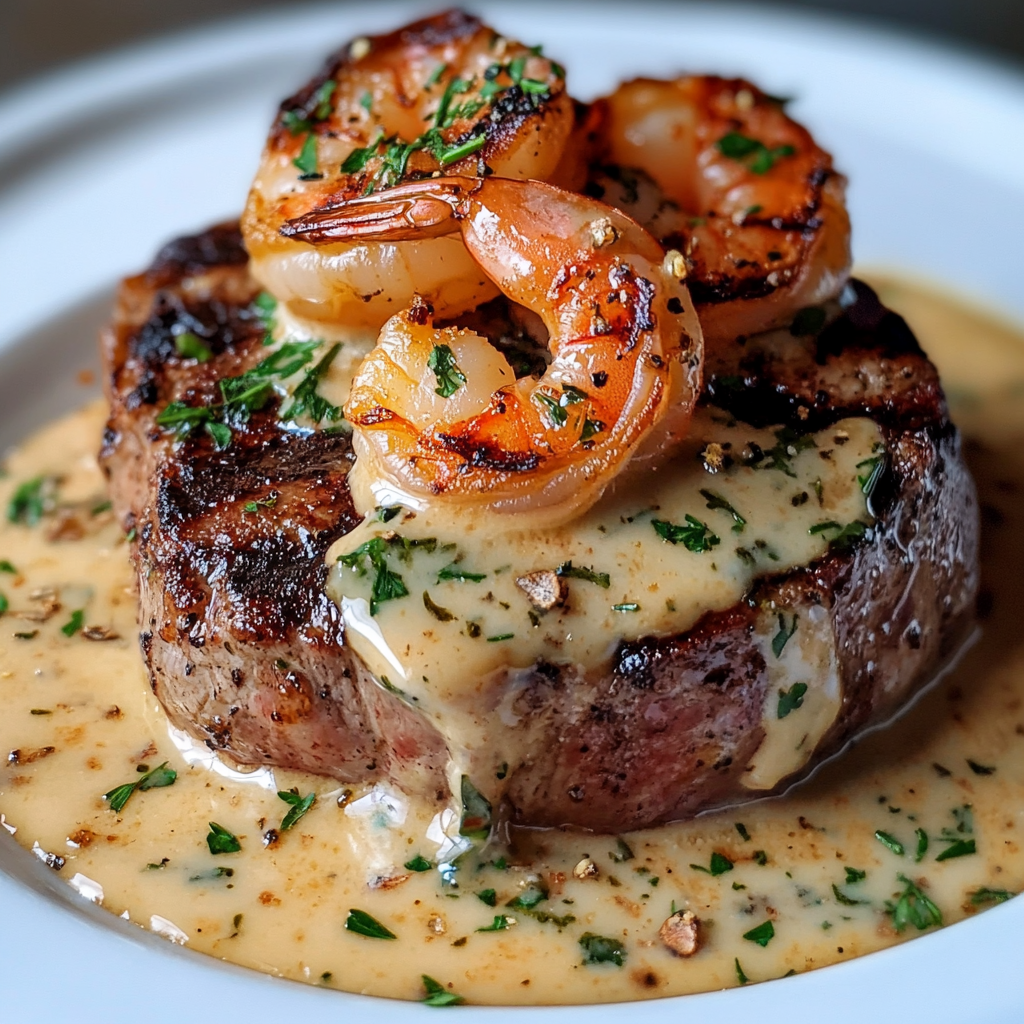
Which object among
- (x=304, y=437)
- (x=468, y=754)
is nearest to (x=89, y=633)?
(x=304, y=437)

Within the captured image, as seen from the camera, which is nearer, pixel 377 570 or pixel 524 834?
pixel 377 570

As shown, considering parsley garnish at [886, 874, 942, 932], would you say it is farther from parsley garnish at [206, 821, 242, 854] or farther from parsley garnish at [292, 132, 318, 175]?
parsley garnish at [292, 132, 318, 175]

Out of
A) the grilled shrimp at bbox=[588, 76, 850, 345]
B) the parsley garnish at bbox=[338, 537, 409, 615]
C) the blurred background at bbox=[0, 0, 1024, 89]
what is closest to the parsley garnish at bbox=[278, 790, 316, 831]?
the parsley garnish at bbox=[338, 537, 409, 615]

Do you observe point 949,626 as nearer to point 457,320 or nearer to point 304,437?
point 457,320

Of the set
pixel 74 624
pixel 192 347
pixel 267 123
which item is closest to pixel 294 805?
pixel 74 624

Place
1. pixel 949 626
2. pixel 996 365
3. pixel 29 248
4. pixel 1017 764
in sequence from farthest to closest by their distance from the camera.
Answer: pixel 29 248 → pixel 996 365 → pixel 949 626 → pixel 1017 764

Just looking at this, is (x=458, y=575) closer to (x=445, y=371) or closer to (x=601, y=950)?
(x=445, y=371)

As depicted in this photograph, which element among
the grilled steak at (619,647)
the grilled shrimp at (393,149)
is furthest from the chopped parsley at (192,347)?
the grilled shrimp at (393,149)
